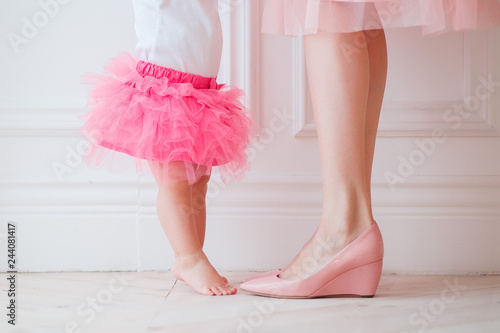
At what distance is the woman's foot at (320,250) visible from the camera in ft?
2.86

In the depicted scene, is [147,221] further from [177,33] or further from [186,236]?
[177,33]

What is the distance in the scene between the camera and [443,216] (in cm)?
115

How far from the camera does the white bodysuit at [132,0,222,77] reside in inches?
36.0

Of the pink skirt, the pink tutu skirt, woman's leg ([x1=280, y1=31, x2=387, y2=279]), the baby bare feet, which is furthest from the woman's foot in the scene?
the pink skirt

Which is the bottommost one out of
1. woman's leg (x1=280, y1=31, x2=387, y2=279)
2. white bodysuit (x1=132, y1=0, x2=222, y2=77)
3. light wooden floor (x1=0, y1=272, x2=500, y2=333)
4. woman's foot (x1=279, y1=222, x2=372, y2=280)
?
light wooden floor (x1=0, y1=272, x2=500, y2=333)

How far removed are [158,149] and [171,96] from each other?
3.7 inches

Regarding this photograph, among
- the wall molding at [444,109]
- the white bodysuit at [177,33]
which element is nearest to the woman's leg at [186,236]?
the white bodysuit at [177,33]

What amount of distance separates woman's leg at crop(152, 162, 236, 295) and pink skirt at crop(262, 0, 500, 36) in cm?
36

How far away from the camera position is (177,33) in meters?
0.92

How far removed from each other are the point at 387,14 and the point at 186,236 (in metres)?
0.50

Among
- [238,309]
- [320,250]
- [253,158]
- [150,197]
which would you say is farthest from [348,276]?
[150,197]

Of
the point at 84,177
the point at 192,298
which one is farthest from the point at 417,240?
the point at 84,177

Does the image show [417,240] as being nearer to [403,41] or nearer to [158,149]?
[403,41]

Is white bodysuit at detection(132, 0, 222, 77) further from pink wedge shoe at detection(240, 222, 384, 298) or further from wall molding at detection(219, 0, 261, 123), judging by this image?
pink wedge shoe at detection(240, 222, 384, 298)
